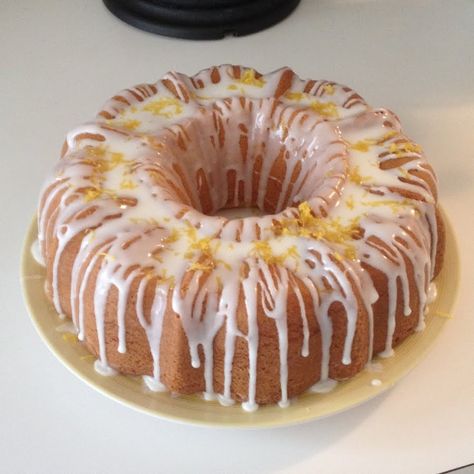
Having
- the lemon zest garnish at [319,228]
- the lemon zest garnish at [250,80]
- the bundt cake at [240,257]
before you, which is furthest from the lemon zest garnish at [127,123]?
the lemon zest garnish at [319,228]

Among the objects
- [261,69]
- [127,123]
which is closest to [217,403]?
[127,123]

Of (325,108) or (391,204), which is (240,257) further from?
(325,108)

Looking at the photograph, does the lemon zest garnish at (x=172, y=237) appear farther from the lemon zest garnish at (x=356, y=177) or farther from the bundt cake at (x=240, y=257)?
the lemon zest garnish at (x=356, y=177)

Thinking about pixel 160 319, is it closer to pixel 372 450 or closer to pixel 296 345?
pixel 296 345

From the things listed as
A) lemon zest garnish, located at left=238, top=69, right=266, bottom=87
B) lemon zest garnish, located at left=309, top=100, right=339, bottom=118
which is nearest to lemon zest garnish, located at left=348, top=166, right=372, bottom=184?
lemon zest garnish, located at left=309, top=100, right=339, bottom=118

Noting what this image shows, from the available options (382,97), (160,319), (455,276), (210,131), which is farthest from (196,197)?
(382,97)

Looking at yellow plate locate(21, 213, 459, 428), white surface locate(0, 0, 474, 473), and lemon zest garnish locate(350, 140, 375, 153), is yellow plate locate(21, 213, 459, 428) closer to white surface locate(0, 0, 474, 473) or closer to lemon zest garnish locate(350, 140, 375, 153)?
white surface locate(0, 0, 474, 473)

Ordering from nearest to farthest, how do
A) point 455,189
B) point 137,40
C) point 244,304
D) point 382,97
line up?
point 244,304 → point 455,189 → point 382,97 → point 137,40
